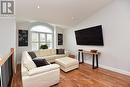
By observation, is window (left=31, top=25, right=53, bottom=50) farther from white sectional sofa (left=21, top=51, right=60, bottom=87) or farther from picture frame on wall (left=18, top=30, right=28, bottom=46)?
white sectional sofa (left=21, top=51, right=60, bottom=87)

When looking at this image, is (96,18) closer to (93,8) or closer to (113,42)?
(93,8)

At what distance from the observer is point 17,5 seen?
331cm

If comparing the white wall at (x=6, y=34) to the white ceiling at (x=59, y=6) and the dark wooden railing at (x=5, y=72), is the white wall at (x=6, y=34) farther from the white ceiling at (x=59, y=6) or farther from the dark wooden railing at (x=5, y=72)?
the dark wooden railing at (x=5, y=72)

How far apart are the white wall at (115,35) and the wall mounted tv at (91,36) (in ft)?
0.71

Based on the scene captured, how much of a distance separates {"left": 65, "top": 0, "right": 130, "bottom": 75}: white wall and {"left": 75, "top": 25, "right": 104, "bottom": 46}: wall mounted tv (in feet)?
0.71

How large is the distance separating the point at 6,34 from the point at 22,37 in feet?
5.45

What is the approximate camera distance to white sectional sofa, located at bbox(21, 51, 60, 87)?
219 cm

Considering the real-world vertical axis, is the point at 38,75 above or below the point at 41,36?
below

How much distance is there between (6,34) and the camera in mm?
3537

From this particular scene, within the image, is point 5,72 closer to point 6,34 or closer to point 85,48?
point 6,34

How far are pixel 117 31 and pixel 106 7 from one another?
47.6 inches

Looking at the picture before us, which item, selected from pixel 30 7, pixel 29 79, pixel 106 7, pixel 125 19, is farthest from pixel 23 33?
pixel 125 19

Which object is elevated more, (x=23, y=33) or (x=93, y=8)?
(x=93, y=8)

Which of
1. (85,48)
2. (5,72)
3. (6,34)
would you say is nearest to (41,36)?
(6,34)
